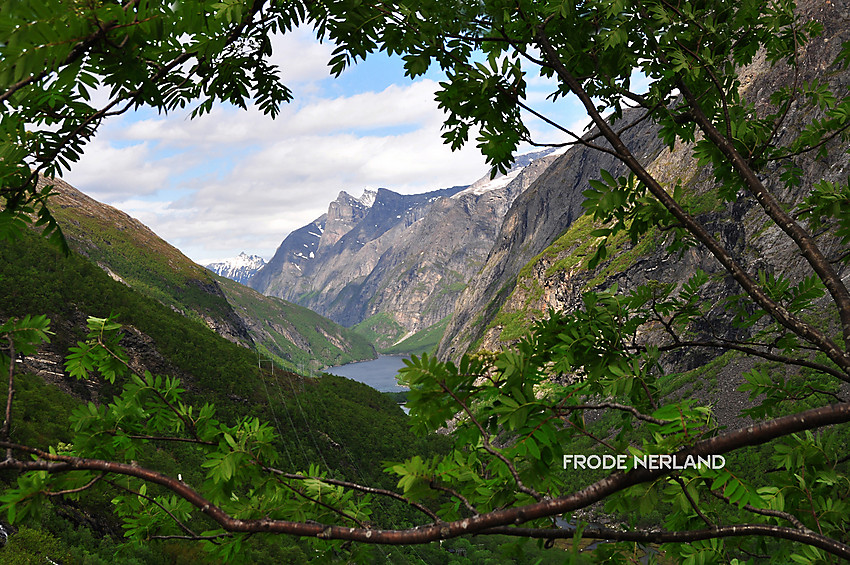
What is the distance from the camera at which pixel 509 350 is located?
2.63 m

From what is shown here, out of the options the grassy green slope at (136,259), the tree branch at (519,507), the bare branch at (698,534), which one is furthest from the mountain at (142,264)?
the bare branch at (698,534)

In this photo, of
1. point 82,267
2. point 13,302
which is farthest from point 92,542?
point 82,267

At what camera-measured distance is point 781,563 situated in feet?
13.9

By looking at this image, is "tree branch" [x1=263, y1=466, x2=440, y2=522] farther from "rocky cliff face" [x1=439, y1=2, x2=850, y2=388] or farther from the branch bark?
"rocky cliff face" [x1=439, y1=2, x2=850, y2=388]

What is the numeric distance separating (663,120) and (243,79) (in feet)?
13.8

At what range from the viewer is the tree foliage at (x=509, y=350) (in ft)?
7.86

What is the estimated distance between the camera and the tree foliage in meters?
2.39

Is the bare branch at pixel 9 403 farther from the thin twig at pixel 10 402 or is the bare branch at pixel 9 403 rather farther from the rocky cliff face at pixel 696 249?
the rocky cliff face at pixel 696 249

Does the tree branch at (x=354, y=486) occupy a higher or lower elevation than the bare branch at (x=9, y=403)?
lower

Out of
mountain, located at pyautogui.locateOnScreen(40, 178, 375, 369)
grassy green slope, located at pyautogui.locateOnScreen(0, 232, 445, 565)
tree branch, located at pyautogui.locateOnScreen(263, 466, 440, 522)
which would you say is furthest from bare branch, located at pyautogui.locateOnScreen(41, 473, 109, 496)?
mountain, located at pyautogui.locateOnScreen(40, 178, 375, 369)

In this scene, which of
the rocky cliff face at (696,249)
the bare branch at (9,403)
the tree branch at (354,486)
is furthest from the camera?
the rocky cliff face at (696,249)

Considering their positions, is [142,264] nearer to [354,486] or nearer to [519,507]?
[354,486]

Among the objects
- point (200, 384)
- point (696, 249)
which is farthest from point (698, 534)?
point (696, 249)

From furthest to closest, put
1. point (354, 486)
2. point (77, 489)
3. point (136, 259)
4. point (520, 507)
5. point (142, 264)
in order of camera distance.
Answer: point (136, 259) < point (142, 264) < point (354, 486) < point (77, 489) < point (520, 507)
